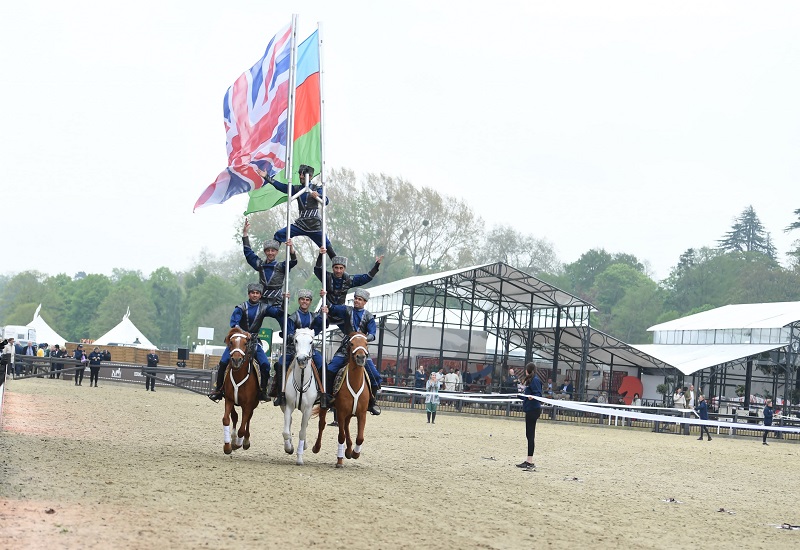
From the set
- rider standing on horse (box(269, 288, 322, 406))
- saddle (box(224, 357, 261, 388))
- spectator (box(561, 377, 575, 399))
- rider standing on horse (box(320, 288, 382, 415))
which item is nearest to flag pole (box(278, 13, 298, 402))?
rider standing on horse (box(269, 288, 322, 406))

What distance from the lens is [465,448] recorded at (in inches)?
876

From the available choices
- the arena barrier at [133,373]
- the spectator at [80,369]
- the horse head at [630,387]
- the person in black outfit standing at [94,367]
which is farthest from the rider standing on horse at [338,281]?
the horse head at [630,387]

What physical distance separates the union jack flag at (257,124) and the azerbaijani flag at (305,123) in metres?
0.28

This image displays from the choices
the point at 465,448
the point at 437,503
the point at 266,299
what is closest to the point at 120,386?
the point at 465,448

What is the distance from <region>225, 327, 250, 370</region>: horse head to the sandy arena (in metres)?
1.41

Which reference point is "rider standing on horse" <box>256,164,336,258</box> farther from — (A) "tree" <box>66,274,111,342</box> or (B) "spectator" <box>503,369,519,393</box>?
(A) "tree" <box>66,274,111,342</box>

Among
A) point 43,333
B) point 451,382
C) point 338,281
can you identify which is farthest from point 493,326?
point 338,281

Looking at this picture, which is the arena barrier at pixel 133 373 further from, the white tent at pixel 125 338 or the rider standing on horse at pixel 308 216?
the white tent at pixel 125 338

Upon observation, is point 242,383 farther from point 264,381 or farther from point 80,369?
point 80,369

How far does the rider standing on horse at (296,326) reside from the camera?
48.3 ft

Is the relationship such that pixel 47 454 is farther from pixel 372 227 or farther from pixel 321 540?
pixel 372 227

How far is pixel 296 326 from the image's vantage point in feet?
48.5

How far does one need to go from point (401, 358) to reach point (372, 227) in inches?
907

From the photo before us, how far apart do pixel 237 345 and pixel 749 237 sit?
12531cm
